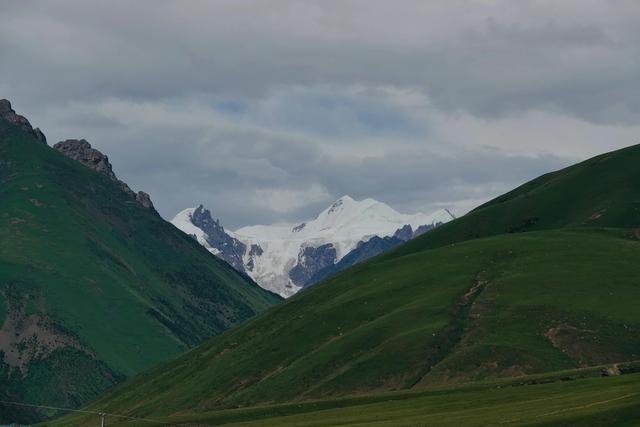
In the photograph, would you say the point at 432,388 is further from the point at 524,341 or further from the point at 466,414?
the point at 466,414

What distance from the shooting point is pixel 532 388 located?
407 ft

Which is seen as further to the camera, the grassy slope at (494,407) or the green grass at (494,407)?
the green grass at (494,407)

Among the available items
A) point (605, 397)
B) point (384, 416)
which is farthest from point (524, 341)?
point (605, 397)

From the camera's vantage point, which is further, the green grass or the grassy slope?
the green grass

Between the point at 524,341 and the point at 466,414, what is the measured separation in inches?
2741

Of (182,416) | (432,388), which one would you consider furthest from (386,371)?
(182,416)

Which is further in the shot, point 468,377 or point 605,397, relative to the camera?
point 468,377

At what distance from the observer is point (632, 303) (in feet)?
611

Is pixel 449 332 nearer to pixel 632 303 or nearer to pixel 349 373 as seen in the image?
pixel 349 373

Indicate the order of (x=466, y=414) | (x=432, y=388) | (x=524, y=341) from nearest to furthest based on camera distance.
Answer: (x=466, y=414)
(x=432, y=388)
(x=524, y=341)

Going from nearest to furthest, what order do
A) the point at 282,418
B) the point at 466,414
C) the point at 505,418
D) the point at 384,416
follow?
1. the point at 505,418
2. the point at 466,414
3. the point at 384,416
4. the point at 282,418

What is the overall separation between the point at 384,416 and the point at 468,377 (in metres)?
47.1

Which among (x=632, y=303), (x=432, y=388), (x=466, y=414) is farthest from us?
(x=632, y=303)

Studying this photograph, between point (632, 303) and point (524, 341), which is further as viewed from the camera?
point (632, 303)
